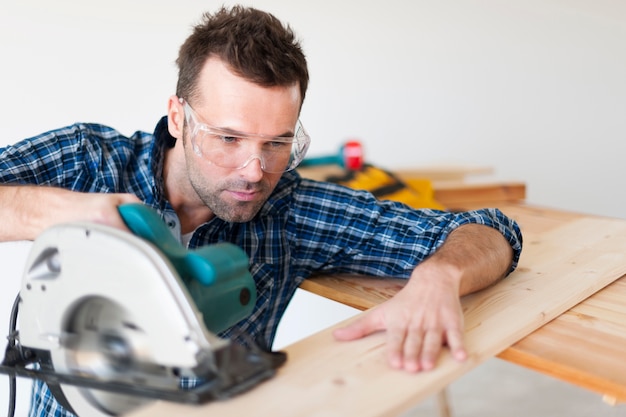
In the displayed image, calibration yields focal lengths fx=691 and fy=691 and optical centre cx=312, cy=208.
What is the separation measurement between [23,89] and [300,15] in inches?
52.5

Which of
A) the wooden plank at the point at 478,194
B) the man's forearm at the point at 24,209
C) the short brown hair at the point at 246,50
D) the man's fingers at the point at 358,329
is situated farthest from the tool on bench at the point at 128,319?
the wooden plank at the point at 478,194

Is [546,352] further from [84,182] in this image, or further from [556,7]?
[556,7]

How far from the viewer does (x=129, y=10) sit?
2734 millimetres

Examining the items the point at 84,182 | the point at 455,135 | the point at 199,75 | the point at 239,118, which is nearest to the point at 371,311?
the point at 239,118

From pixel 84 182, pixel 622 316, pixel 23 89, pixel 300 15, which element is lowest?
pixel 622 316

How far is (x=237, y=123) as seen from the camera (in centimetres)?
151

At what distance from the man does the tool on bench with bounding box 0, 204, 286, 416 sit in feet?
0.67

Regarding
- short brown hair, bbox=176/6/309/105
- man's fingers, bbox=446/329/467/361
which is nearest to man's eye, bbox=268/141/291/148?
short brown hair, bbox=176/6/309/105

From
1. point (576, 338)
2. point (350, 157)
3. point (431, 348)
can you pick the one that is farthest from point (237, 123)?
point (350, 157)

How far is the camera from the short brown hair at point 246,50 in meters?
1.54

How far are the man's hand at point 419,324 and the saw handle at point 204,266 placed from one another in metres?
0.22

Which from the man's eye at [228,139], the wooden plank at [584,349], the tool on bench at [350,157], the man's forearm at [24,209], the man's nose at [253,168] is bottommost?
the wooden plank at [584,349]

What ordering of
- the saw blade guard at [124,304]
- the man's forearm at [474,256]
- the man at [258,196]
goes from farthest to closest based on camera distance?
the man's forearm at [474,256] → the man at [258,196] → the saw blade guard at [124,304]

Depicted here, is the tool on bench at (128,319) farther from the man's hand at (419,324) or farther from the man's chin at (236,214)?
the man's chin at (236,214)
